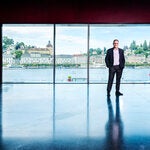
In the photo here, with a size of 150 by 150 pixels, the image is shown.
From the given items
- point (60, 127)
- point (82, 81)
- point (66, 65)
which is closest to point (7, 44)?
point (66, 65)

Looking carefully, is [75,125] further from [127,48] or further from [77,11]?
[127,48]

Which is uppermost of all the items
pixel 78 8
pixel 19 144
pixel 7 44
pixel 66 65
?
pixel 78 8

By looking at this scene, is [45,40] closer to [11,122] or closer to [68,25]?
[68,25]

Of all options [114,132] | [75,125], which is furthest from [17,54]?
[114,132]

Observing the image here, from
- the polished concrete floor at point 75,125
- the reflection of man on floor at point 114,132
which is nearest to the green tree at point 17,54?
the polished concrete floor at point 75,125

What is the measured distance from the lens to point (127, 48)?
1065 centimetres

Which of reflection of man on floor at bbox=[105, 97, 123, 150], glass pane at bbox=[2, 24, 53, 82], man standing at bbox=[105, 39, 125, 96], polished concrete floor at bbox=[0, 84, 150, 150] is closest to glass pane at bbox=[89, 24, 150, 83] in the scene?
glass pane at bbox=[2, 24, 53, 82]

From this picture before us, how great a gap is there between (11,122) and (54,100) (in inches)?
89.0

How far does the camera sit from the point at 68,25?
10.1 meters

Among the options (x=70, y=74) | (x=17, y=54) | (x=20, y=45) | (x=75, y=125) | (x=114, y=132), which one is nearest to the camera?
(x=114, y=132)

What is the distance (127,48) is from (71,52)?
205cm

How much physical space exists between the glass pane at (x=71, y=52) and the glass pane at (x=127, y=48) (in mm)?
290

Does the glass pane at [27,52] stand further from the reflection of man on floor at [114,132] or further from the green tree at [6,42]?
the reflection of man on floor at [114,132]

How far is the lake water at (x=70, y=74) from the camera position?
10445mm
